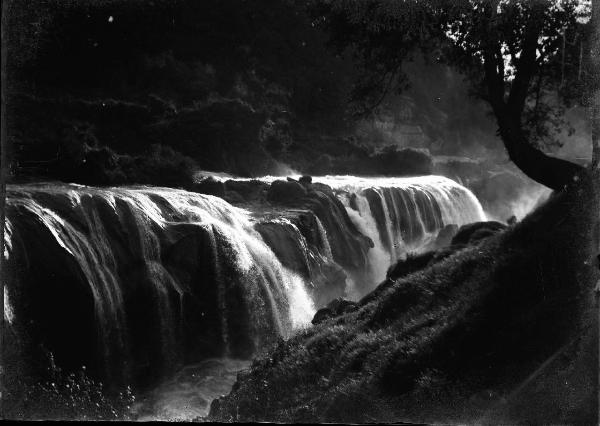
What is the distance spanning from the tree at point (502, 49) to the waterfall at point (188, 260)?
3.28 ft

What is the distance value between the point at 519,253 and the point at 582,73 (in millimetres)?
1936

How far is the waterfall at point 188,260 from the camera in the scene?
257 inches

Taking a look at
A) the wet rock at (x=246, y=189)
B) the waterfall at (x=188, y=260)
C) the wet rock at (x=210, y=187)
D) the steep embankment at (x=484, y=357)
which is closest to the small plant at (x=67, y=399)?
the waterfall at (x=188, y=260)

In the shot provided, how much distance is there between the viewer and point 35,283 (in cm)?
629

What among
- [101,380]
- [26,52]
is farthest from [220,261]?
[26,52]

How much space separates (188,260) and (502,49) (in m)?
4.78

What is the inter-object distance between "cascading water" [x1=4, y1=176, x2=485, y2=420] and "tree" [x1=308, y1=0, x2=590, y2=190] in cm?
103

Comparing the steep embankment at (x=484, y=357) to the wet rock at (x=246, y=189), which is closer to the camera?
the steep embankment at (x=484, y=357)

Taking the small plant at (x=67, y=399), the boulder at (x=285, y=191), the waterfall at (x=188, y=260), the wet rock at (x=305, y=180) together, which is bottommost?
the small plant at (x=67, y=399)

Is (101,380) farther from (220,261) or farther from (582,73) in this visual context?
(582,73)

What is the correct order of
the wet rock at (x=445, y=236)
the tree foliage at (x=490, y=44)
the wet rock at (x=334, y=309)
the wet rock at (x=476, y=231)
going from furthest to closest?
the wet rock at (x=445, y=236), the wet rock at (x=334, y=309), the wet rock at (x=476, y=231), the tree foliage at (x=490, y=44)

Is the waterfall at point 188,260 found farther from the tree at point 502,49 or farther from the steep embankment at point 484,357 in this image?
the tree at point 502,49

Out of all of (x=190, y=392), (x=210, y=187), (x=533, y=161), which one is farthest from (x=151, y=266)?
(x=533, y=161)

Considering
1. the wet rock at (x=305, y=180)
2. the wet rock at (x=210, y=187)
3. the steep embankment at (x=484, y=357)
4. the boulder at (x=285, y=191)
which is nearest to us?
the steep embankment at (x=484, y=357)
